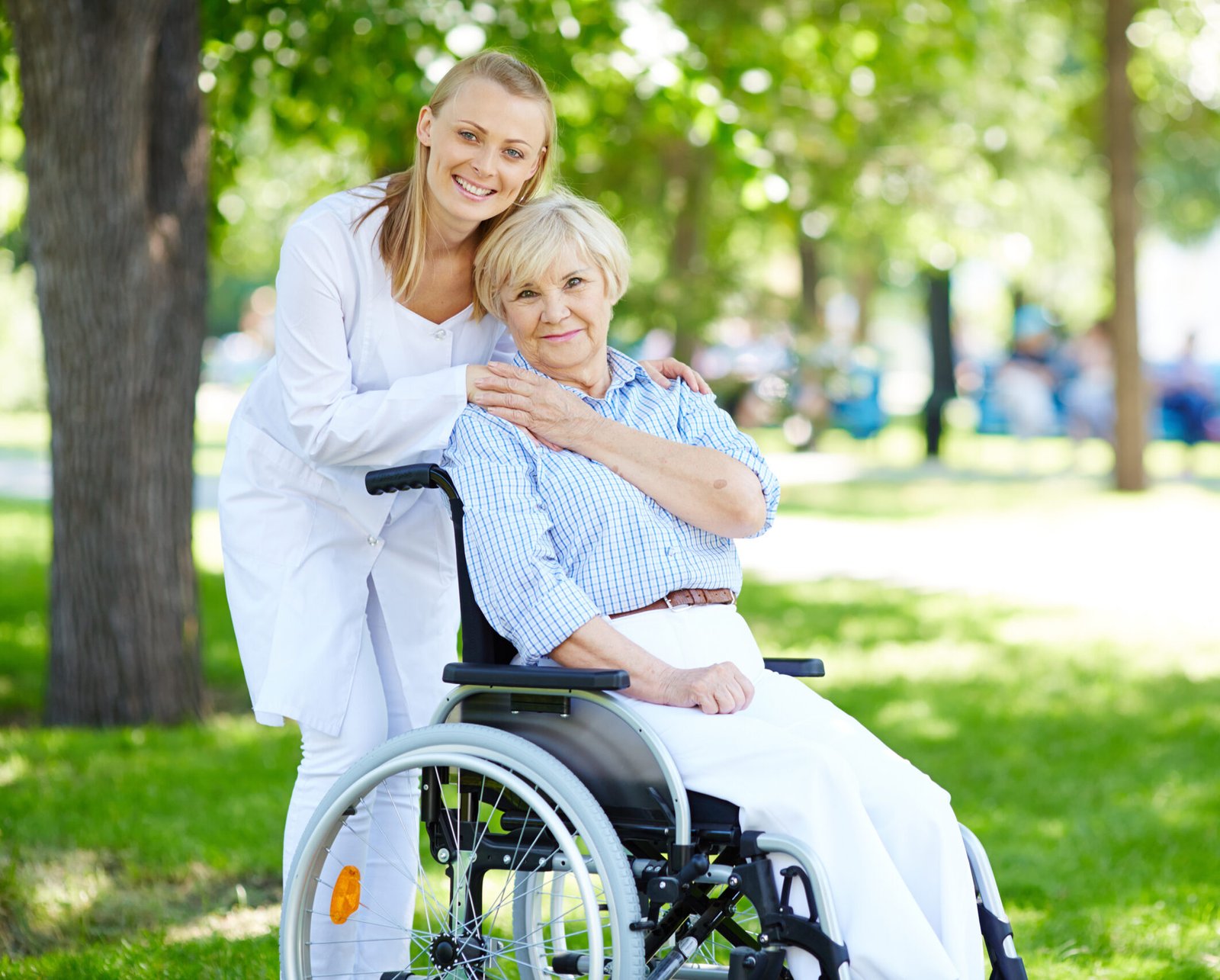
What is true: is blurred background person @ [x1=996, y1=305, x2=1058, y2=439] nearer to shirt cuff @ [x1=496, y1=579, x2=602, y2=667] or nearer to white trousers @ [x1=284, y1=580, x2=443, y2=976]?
white trousers @ [x1=284, y1=580, x2=443, y2=976]

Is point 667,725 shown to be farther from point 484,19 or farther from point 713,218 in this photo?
point 713,218

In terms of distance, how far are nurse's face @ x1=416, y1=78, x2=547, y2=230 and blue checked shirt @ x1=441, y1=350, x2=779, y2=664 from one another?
396 millimetres

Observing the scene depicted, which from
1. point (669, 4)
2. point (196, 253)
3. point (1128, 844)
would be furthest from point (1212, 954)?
point (669, 4)

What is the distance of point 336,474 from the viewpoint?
293 cm

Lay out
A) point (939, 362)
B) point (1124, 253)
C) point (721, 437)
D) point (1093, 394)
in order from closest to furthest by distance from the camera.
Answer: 1. point (721, 437)
2. point (1124, 253)
3. point (1093, 394)
4. point (939, 362)

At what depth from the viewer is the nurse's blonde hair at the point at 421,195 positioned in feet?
9.35

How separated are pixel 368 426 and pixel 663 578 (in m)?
0.61

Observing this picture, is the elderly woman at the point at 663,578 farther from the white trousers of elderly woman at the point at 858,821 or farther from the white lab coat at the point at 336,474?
the white lab coat at the point at 336,474

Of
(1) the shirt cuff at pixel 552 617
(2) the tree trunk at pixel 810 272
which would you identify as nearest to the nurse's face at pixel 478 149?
(1) the shirt cuff at pixel 552 617

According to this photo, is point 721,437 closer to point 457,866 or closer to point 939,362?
point 457,866

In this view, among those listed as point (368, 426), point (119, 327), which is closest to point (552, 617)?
point (368, 426)

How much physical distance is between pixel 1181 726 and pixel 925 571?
3990mm

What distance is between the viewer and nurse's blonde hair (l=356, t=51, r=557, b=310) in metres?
2.85

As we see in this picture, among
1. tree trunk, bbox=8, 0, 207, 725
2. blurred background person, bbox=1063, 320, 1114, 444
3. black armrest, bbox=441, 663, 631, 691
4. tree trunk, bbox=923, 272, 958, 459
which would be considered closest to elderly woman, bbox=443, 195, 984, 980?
black armrest, bbox=441, 663, 631, 691
